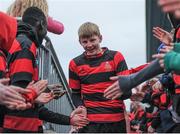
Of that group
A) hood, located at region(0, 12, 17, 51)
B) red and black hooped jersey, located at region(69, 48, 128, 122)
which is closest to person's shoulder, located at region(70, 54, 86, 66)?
red and black hooped jersey, located at region(69, 48, 128, 122)

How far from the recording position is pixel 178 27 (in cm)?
360

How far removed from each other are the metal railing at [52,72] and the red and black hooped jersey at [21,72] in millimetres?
3213

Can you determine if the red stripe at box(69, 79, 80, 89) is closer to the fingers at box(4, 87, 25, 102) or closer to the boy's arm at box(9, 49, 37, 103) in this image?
the boy's arm at box(9, 49, 37, 103)

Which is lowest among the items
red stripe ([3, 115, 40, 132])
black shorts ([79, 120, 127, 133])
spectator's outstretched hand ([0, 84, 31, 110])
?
black shorts ([79, 120, 127, 133])

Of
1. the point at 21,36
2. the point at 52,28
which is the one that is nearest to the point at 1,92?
the point at 21,36

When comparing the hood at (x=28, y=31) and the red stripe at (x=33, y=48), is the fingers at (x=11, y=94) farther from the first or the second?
the hood at (x=28, y=31)

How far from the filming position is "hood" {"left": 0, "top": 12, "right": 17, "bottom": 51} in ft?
11.1

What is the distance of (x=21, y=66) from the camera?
3.70 metres

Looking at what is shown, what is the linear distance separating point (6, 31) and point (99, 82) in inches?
66.7

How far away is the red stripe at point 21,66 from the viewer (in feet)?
12.1

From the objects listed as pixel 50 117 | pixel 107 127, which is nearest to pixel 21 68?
pixel 50 117

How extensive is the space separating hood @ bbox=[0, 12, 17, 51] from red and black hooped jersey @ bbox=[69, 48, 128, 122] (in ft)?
5.29

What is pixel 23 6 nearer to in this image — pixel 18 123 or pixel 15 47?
pixel 15 47

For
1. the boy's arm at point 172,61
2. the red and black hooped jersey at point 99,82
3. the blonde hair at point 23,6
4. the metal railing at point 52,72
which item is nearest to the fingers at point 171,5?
the boy's arm at point 172,61
